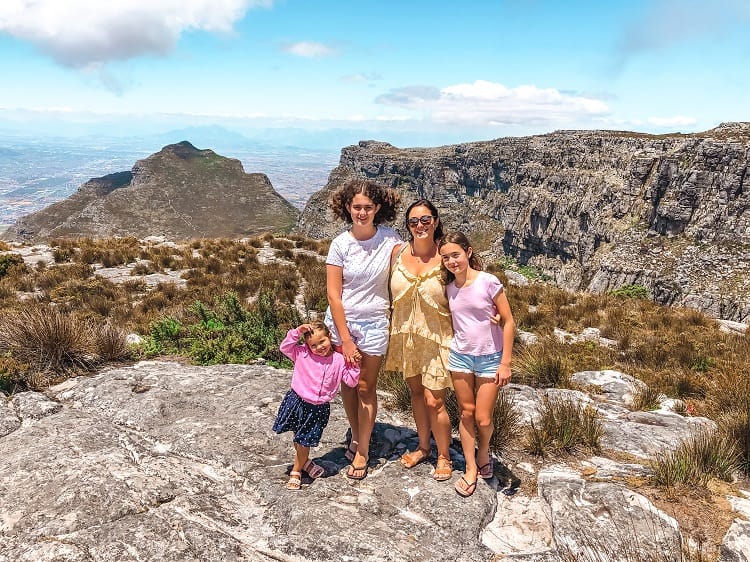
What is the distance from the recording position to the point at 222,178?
18600 centimetres

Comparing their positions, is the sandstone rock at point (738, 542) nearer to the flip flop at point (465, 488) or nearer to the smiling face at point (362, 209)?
the flip flop at point (465, 488)

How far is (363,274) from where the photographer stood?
4.09 metres

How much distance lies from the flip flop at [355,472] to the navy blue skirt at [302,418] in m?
0.48

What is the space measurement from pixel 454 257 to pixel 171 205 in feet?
567

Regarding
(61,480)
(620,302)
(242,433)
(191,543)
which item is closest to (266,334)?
(242,433)

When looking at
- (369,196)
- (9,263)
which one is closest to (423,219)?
(369,196)

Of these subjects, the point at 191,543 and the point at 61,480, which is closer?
the point at 191,543

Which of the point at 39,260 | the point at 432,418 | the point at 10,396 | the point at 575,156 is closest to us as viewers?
the point at 432,418

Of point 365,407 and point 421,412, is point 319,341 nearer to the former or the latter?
point 365,407

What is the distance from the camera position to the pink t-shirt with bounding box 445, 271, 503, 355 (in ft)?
12.9

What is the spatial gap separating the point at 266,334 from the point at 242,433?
10.8 feet

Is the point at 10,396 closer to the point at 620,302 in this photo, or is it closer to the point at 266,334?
the point at 266,334

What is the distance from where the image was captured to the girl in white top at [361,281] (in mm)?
4098

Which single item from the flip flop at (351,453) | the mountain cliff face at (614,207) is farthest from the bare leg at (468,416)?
the mountain cliff face at (614,207)
